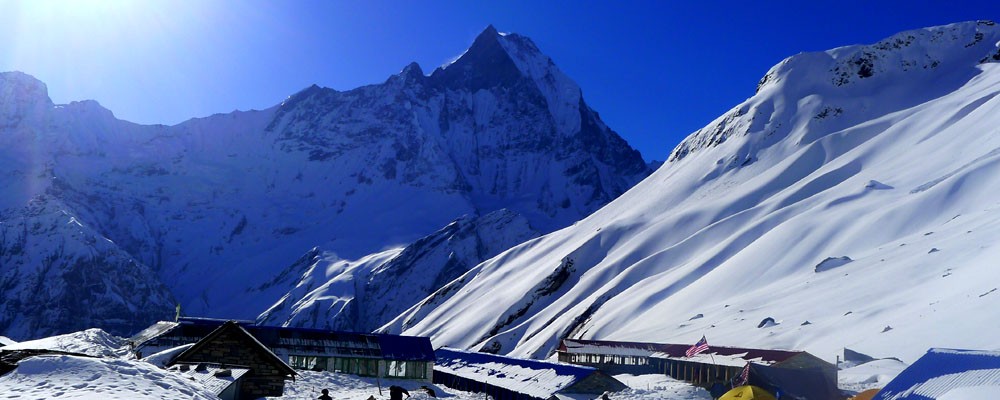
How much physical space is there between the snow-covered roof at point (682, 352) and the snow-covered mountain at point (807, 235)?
5.97 meters

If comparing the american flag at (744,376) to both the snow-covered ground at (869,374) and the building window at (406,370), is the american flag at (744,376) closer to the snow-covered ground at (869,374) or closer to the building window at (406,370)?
the snow-covered ground at (869,374)

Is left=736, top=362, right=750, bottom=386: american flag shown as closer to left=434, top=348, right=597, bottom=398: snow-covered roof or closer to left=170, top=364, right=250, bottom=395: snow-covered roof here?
left=434, top=348, right=597, bottom=398: snow-covered roof

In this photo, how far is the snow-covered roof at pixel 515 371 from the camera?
4759 cm

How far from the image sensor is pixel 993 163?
89188 millimetres

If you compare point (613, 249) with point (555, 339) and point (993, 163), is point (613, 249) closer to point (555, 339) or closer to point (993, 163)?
point (555, 339)

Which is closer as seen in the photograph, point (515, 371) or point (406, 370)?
point (515, 371)

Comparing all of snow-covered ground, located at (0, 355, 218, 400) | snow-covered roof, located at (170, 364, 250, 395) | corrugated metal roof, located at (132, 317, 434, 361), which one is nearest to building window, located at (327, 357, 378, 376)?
corrugated metal roof, located at (132, 317, 434, 361)

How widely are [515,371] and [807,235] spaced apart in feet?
167

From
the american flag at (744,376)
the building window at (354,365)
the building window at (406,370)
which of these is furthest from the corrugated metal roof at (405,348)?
the american flag at (744,376)

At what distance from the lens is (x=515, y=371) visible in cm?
5634

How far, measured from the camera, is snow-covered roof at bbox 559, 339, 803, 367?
5159cm

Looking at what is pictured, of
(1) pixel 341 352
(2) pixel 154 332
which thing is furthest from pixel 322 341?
(2) pixel 154 332

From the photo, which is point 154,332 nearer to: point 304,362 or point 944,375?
point 304,362

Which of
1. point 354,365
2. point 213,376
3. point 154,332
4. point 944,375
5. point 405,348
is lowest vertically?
point 944,375
